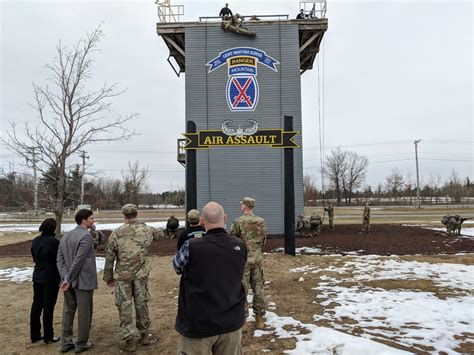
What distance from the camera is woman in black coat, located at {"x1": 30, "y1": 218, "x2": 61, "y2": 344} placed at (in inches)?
213

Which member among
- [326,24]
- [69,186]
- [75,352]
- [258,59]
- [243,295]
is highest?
[326,24]

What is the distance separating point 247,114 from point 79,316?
14.2m

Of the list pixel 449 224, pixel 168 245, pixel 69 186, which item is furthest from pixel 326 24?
pixel 69 186

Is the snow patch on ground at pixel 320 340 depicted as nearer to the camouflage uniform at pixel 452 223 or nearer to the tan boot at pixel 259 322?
the tan boot at pixel 259 322

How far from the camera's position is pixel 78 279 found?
5.09 m

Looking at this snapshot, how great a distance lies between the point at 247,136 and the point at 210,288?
50.4 feet

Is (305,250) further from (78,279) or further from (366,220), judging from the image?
(78,279)

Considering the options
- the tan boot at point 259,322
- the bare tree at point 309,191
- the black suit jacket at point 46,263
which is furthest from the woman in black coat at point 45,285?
the bare tree at point 309,191

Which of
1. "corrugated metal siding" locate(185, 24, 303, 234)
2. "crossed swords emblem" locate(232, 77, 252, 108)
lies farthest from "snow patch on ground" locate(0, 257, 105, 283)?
"crossed swords emblem" locate(232, 77, 252, 108)

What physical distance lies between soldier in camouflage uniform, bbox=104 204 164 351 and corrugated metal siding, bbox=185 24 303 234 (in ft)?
41.6

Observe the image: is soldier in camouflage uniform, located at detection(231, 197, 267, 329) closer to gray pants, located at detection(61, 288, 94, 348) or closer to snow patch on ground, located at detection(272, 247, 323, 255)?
gray pants, located at detection(61, 288, 94, 348)

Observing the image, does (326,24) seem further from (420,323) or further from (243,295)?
(243,295)

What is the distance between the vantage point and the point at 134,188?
A: 50.8 metres

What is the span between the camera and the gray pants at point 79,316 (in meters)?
5.05
